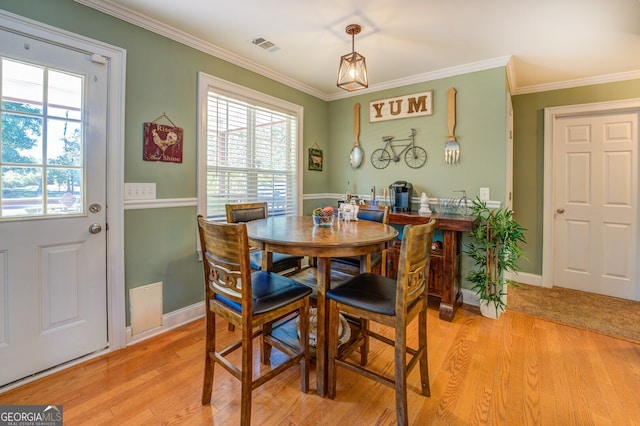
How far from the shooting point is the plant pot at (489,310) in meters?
2.73

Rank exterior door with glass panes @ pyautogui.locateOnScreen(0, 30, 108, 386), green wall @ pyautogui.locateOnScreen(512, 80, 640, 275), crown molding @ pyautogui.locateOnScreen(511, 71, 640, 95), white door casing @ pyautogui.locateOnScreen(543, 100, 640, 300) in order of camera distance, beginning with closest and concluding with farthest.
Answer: exterior door with glass panes @ pyautogui.locateOnScreen(0, 30, 108, 386) < crown molding @ pyautogui.locateOnScreen(511, 71, 640, 95) < white door casing @ pyautogui.locateOnScreen(543, 100, 640, 300) < green wall @ pyautogui.locateOnScreen(512, 80, 640, 275)

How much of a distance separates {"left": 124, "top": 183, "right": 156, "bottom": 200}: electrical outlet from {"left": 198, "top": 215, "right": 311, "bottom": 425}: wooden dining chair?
101cm

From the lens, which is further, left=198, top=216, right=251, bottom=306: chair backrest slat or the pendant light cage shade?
the pendant light cage shade

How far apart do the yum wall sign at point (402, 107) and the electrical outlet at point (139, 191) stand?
259cm

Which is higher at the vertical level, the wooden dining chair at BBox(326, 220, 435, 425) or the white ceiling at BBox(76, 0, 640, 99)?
the white ceiling at BBox(76, 0, 640, 99)

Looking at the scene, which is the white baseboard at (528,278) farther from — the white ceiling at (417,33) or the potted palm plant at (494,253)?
the white ceiling at (417,33)

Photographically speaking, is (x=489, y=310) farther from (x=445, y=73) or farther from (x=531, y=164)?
(x=445, y=73)

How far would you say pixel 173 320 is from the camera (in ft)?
8.01

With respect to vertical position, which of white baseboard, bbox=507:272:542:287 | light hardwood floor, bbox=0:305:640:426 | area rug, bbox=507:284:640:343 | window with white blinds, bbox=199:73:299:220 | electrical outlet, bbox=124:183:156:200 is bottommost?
light hardwood floor, bbox=0:305:640:426

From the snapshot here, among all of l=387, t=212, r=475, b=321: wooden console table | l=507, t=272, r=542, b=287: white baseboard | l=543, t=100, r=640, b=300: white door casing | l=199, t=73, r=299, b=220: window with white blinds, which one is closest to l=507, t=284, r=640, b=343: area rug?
l=507, t=272, r=542, b=287: white baseboard

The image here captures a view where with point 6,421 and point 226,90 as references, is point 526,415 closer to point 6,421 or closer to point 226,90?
point 6,421

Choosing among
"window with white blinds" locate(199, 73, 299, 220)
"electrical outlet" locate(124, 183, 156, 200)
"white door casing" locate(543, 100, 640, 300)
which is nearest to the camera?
"electrical outlet" locate(124, 183, 156, 200)

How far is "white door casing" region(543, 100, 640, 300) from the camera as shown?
3182mm

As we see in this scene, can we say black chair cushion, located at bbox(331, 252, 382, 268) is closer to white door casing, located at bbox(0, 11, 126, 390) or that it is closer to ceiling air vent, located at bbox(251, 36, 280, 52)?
white door casing, located at bbox(0, 11, 126, 390)
